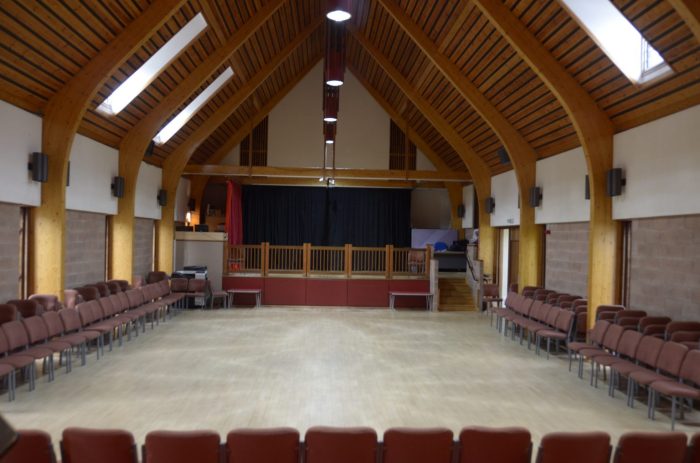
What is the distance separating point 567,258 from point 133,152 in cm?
998

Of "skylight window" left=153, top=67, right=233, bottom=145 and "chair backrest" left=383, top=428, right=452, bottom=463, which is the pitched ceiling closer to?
"skylight window" left=153, top=67, right=233, bottom=145

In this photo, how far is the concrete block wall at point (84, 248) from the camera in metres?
11.5

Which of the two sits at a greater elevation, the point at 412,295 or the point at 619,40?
the point at 619,40

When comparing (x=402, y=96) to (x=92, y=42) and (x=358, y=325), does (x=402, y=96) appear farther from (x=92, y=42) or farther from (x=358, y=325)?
(x=92, y=42)

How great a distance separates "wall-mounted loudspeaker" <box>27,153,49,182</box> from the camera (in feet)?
30.9

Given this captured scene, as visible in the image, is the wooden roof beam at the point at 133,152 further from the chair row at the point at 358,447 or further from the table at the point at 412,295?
the chair row at the point at 358,447

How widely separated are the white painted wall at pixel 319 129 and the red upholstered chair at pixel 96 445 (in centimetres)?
1574

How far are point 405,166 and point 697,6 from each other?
13.1 meters

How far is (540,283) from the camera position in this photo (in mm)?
13898

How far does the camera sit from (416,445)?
3.91 m

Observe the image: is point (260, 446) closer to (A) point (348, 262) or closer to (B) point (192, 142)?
(A) point (348, 262)

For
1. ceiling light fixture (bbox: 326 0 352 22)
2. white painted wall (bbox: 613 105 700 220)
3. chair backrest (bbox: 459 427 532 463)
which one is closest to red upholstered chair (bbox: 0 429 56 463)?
chair backrest (bbox: 459 427 532 463)

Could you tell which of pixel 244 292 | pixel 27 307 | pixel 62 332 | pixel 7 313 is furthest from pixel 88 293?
pixel 244 292

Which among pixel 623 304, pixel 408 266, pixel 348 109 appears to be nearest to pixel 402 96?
pixel 348 109
